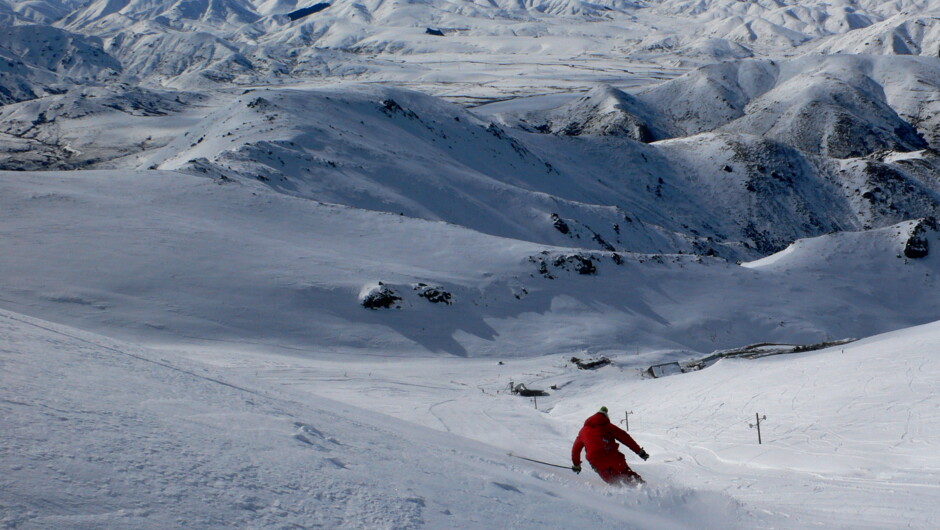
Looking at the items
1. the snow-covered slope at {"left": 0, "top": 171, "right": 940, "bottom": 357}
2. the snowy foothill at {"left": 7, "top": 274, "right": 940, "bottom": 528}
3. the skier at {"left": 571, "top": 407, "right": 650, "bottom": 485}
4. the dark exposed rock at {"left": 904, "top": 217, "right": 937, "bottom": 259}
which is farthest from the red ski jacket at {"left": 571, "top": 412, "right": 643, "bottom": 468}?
the dark exposed rock at {"left": 904, "top": 217, "right": 937, "bottom": 259}

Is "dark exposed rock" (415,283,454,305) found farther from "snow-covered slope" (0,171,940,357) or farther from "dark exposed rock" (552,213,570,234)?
"dark exposed rock" (552,213,570,234)

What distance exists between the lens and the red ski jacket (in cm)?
894

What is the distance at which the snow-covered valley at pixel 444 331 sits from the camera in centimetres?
562

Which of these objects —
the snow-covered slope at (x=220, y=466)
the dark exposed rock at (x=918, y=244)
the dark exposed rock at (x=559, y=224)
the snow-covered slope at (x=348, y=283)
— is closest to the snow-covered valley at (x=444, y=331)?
the snow-covered slope at (x=220, y=466)

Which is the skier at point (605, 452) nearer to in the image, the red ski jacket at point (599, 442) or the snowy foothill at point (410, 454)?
the red ski jacket at point (599, 442)

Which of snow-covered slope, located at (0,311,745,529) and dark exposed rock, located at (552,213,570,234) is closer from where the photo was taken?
snow-covered slope, located at (0,311,745,529)

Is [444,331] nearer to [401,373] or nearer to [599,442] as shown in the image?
[401,373]

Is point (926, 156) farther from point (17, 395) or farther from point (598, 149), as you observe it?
point (17, 395)

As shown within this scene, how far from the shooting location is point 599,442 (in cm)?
900

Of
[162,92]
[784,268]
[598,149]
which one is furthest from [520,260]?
[162,92]

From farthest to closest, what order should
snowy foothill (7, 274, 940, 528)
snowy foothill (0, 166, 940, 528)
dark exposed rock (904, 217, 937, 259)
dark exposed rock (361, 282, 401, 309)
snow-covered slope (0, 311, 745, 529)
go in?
dark exposed rock (904, 217, 937, 259) < dark exposed rock (361, 282, 401, 309) < snowy foothill (0, 166, 940, 528) < snowy foothill (7, 274, 940, 528) < snow-covered slope (0, 311, 745, 529)

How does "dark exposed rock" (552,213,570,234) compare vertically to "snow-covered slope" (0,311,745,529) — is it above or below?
below

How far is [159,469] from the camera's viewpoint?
4781mm

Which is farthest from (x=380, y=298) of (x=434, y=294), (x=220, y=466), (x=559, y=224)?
(x=559, y=224)
